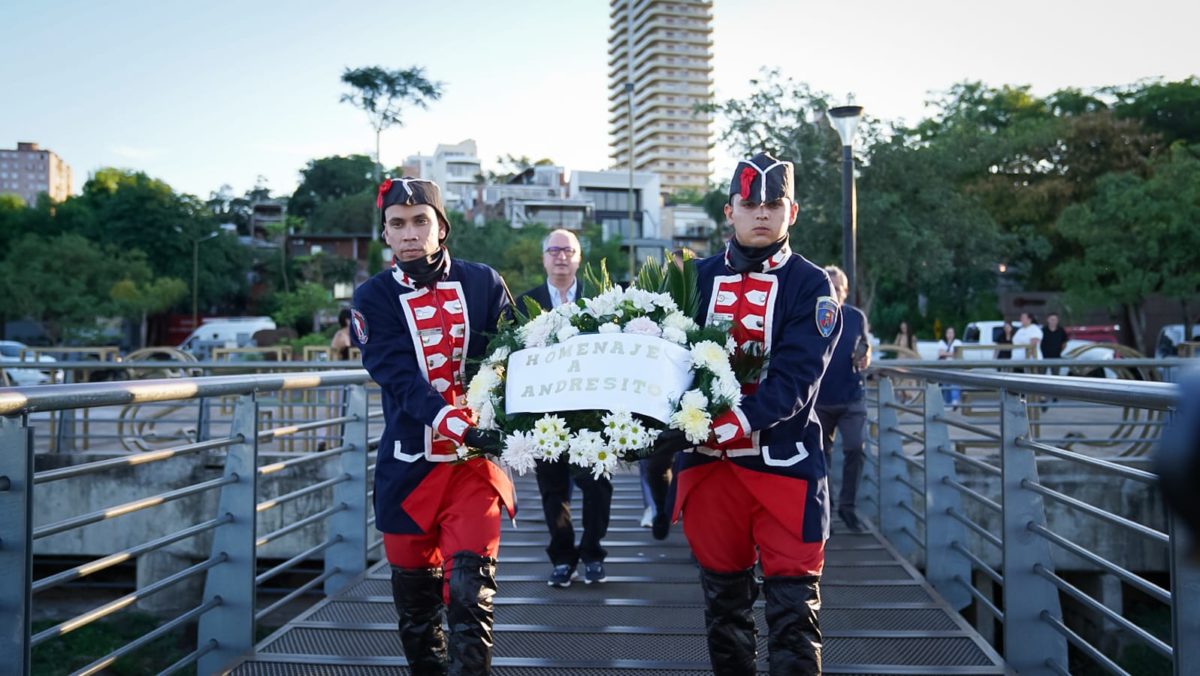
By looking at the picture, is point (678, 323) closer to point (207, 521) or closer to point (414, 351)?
point (414, 351)

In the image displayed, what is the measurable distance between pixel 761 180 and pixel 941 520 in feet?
9.52

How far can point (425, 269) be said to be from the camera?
Result: 11.6ft

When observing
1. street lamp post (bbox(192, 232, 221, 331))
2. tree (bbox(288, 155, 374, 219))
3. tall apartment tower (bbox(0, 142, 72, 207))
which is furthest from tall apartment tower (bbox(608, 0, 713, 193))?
tall apartment tower (bbox(0, 142, 72, 207))

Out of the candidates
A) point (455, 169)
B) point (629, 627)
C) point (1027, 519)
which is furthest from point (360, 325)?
point (455, 169)

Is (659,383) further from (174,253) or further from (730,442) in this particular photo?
(174,253)

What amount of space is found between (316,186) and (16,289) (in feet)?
130

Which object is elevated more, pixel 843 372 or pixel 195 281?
pixel 195 281

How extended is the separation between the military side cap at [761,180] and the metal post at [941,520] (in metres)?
2.56

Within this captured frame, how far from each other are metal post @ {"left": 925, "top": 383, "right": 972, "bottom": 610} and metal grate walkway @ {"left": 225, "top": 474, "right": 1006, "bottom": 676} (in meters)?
0.15

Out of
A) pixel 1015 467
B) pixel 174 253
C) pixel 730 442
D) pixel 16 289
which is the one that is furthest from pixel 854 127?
pixel 174 253

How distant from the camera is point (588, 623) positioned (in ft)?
15.8

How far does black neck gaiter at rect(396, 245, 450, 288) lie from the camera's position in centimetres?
355

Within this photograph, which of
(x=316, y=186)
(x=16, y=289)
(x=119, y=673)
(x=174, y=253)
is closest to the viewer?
(x=119, y=673)

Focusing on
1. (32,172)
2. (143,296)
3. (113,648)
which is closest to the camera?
(113,648)
